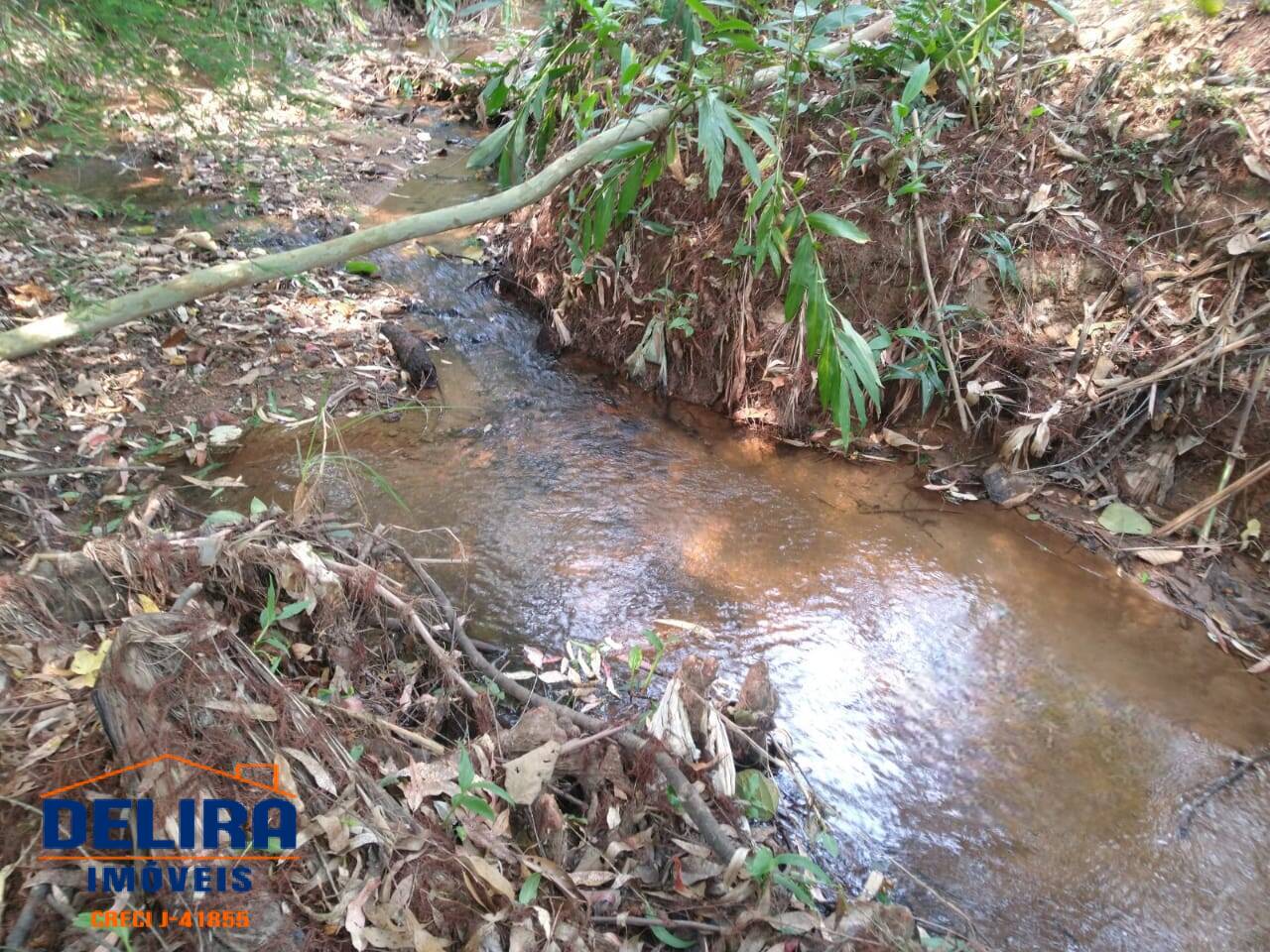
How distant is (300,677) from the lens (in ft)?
6.74

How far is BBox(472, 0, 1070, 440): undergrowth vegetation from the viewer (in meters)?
3.15

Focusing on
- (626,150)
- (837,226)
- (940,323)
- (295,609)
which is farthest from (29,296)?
(940,323)

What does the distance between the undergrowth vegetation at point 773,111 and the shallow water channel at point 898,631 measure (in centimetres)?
59

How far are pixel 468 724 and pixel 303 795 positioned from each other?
60 cm

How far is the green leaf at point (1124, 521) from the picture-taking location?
11.0 ft

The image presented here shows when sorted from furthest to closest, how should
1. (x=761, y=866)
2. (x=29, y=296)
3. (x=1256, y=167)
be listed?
(x=29, y=296)
(x=1256, y=167)
(x=761, y=866)

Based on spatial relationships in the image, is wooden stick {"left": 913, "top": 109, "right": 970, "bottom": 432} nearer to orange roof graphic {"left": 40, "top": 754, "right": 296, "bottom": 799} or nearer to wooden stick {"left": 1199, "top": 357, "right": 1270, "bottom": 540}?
wooden stick {"left": 1199, "top": 357, "right": 1270, "bottom": 540}

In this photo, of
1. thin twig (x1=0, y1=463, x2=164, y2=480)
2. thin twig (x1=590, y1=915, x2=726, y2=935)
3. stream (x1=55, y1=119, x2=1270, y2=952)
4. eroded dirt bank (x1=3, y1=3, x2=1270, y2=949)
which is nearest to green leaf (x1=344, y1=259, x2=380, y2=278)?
eroded dirt bank (x1=3, y1=3, x2=1270, y2=949)

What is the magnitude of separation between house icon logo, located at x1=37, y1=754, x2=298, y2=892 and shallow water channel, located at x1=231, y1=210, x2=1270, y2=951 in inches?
49.1

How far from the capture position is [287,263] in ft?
8.62

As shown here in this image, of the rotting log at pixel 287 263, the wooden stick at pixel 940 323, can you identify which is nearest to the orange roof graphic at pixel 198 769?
the rotting log at pixel 287 263

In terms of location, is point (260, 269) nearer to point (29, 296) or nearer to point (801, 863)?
point (29, 296)

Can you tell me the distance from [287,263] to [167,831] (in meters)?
1.94

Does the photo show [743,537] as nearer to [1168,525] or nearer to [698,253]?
[698,253]
